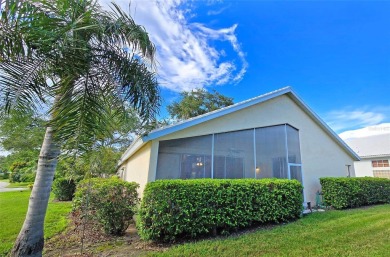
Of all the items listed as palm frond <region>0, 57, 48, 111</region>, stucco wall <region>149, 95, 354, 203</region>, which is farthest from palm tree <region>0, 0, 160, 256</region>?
stucco wall <region>149, 95, 354, 203</region>

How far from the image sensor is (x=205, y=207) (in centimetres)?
646

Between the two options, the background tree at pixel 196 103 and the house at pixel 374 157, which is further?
the background tree at pixel 196 103

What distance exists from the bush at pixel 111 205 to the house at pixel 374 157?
24.7 meters

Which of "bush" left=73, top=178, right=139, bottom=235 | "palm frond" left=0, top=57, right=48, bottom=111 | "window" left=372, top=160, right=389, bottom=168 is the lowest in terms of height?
"bush" left=73, top=178, right=139, bottom=235

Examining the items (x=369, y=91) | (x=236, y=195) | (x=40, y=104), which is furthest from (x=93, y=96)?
(x=369, y=91)

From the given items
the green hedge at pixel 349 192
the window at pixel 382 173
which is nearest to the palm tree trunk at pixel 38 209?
the green hedge at pixel 349 192

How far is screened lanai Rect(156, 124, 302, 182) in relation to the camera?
7.85 metres

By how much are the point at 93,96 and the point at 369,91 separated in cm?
2214

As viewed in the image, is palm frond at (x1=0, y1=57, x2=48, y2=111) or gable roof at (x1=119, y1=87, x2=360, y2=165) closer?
palm frond at (x1=0, y1=57, x2=48, y2=111)

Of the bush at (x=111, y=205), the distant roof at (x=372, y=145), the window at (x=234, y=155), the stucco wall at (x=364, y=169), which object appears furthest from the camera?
the stucco wall at (x=364, y=169)

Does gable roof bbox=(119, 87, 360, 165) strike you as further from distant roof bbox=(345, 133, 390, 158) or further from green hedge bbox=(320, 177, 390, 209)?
distant roof bbox=(345, 133, 390, 158)

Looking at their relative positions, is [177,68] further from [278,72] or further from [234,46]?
[278,72]

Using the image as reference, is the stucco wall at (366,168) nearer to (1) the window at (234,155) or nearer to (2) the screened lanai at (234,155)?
(2) the screened lanai at (234,155)

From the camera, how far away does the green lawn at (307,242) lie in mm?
5207
